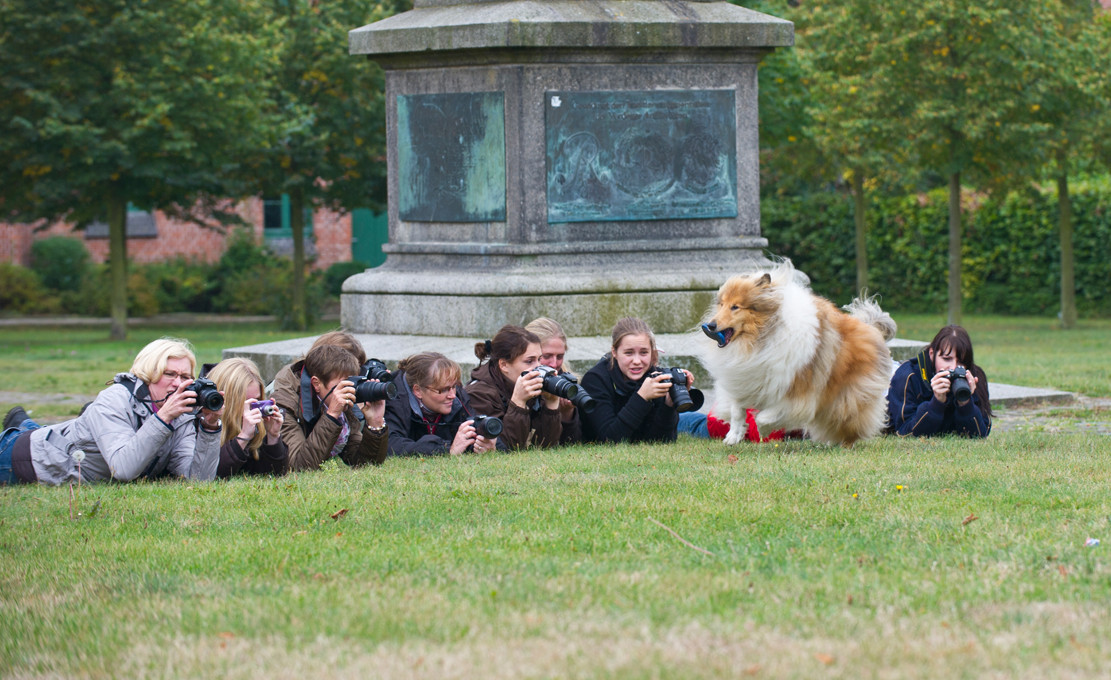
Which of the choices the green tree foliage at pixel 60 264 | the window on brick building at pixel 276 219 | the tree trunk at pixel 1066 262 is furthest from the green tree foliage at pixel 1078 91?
the green tree foliage at pixel 60 264

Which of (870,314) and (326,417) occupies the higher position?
(870,314)

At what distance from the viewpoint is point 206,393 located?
6.91m

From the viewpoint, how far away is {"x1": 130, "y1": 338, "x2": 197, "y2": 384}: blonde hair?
23.8 ft

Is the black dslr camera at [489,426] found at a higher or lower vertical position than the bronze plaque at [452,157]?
lower

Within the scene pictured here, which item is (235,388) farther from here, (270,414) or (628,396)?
(628,396)

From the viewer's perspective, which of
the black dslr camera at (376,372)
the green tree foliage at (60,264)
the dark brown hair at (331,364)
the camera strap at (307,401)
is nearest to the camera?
the black dslr camera at (376,372)

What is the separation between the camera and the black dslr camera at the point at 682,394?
8.40m

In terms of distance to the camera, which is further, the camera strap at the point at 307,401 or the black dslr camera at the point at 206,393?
the camera strap at the point at 307,401

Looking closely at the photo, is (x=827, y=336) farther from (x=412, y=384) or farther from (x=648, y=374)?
(x=412, y=384)

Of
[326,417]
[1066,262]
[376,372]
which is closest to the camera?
[376,372]

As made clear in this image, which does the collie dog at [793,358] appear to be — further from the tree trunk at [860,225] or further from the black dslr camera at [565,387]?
the tree trunk at [860,225]

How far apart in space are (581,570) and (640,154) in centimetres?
673

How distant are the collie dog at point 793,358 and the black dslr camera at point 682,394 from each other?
26 centimetres

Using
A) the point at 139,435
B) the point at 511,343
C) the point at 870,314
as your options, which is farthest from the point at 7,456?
the point at 870,314
